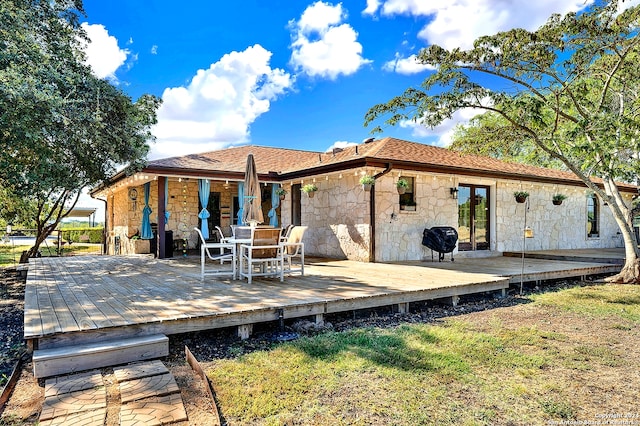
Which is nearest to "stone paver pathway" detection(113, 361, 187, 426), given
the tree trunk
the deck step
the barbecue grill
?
the deck step

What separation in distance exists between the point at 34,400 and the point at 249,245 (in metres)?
3.59

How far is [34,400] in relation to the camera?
256cm

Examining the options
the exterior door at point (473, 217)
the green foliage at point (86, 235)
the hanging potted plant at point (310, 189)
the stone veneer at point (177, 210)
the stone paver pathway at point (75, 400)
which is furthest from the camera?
the green foliage at point (86, 235)

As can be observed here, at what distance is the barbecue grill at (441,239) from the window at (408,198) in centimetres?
75

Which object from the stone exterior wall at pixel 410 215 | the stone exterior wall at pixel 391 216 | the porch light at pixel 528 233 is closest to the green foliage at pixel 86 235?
the stone exterior wall at pixel 391 216

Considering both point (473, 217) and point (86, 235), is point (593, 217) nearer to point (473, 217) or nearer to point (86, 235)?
point (473, 217)

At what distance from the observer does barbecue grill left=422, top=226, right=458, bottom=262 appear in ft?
29.5

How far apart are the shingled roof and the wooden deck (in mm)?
2389

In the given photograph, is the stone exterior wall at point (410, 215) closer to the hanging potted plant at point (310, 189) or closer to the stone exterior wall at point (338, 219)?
the stone exterior wall at point (338, 219)

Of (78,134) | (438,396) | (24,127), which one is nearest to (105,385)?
(438,396)

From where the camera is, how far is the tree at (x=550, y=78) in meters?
6.15

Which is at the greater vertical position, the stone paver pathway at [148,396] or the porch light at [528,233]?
the porch light at [528,233]

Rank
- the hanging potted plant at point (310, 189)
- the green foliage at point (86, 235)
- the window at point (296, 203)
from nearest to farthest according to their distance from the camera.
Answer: the hanging potted plant at point (310, 189) → the window at point (296, 203) → the green foliage at point (86, 235)

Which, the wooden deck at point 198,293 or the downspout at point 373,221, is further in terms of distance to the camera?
the downspout at point 373,221
